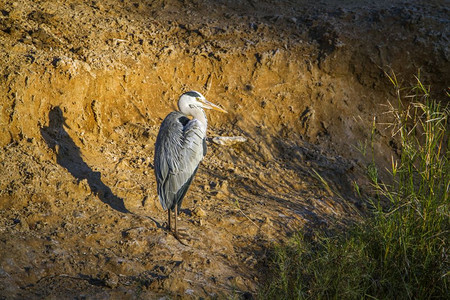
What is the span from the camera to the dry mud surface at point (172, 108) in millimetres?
4301

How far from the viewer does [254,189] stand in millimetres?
5773

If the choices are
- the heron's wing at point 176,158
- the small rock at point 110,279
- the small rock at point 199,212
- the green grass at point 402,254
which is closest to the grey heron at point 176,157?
the heron's wing at point 176,158

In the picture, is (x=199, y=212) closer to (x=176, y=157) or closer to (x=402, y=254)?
(x=176, y=157)

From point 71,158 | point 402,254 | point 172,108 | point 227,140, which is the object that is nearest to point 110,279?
point 71,158

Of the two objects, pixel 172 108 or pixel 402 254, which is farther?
pixel 172 108

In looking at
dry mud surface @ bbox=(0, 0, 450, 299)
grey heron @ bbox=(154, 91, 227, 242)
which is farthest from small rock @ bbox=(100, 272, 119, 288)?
grey heron @ bbox=(154, 91, 227, 242)

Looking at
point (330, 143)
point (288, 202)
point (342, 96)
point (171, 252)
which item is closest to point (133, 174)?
point (171, 252)

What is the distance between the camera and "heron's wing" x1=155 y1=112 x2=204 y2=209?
4.72 metres

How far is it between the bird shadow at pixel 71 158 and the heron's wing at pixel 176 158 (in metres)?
0.60

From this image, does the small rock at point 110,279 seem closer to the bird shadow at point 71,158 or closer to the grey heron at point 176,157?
the grey heron at point 176,157

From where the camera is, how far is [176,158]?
4738 mm

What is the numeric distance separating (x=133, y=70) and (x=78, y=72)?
79 centimetres

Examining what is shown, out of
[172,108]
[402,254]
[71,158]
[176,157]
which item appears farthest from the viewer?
[172,108]

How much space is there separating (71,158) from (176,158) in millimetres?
1413
